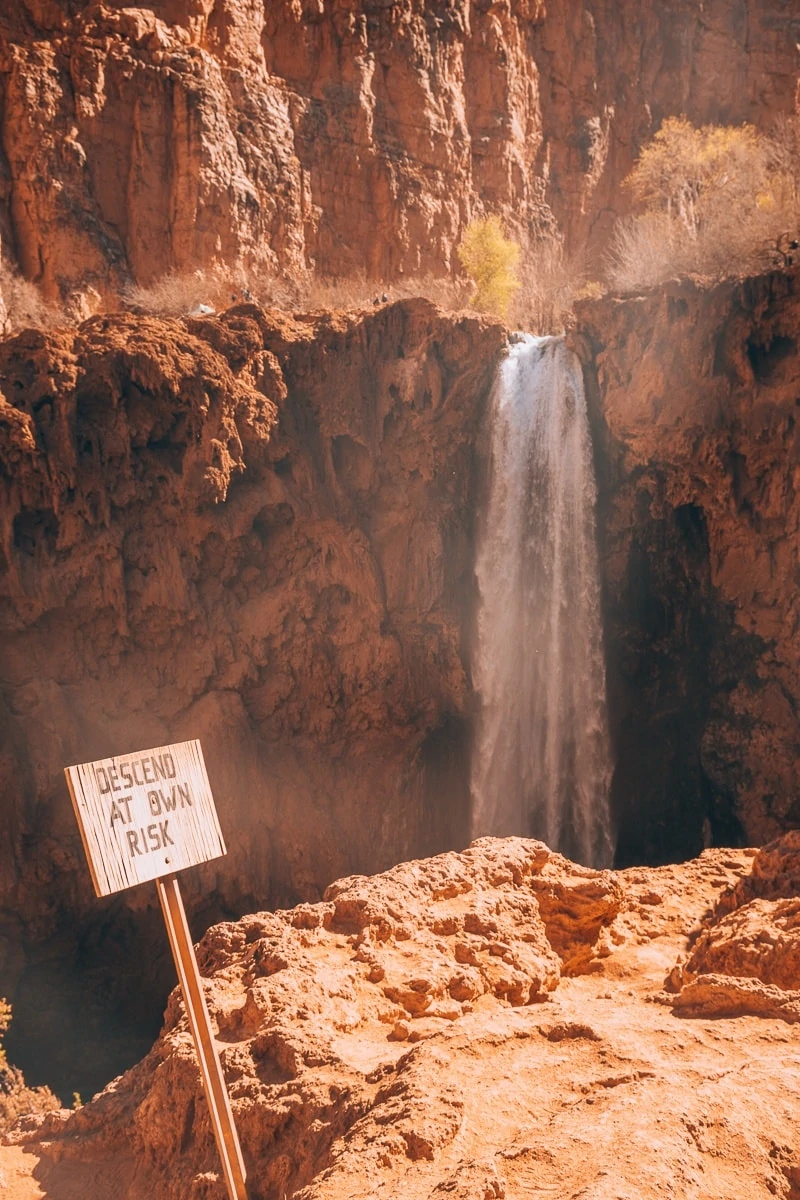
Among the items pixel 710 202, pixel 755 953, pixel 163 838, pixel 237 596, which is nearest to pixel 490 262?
pixel 710 202

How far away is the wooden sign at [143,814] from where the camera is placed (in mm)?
3982

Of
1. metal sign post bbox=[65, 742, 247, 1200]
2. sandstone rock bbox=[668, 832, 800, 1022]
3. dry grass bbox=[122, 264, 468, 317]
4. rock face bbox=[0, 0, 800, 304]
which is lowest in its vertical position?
sandstone rock bbox=[668, 832, 800, 1022]

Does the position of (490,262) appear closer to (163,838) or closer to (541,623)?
(541,623)

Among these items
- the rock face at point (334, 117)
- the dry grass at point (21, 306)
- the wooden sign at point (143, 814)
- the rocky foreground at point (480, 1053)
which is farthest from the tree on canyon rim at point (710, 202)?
the wooden sign at point (143, 814)

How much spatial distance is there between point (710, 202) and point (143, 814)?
19124 millimetres

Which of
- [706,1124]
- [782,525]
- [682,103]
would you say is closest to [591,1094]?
[706,1124]

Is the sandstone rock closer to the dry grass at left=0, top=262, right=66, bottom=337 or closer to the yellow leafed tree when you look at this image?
the dry grass at left=0, top=262, right=66, bottom=337

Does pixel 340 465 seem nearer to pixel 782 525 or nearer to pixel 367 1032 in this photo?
pixel 782 525

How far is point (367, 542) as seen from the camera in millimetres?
17516

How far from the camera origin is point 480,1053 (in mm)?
4492

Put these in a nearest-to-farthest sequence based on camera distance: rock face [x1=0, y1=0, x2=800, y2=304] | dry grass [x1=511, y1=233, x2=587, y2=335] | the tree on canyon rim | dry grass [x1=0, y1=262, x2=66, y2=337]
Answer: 1. the tree on canyon rim
2. dry grass [x1=0, y1=262, x2=66, y2=337]
3. rock face [x1=0, y1=0, x2=800, y2=304]
4. dry grass [x1=511, y1=233, x2=587, y2=335]

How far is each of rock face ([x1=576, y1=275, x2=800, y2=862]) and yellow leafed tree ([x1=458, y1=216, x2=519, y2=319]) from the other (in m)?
8.27

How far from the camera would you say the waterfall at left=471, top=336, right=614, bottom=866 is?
17.0 m

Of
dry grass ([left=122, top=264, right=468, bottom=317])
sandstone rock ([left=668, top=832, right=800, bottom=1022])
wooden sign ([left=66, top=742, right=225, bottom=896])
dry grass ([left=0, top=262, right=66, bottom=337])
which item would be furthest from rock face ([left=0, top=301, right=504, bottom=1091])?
wooden sign ([left=66, top=742, right=225, bottom=896])
